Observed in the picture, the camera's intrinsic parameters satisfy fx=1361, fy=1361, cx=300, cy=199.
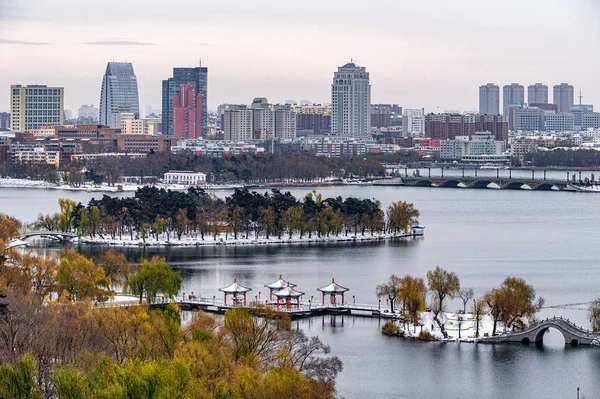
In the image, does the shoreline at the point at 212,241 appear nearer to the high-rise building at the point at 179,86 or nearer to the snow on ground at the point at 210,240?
the snow on ground at the point at 210,240

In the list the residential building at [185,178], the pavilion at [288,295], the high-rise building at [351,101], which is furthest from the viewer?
the high-rise building at [351,101]

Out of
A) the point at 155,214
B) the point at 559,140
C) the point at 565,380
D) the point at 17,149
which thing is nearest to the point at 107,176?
the point at 17,149

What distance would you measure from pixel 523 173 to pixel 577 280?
183ft

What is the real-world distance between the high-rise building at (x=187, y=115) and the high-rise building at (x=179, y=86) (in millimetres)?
2605

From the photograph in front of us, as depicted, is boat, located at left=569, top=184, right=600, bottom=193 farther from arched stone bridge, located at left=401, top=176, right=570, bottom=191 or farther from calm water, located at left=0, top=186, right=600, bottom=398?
calm water, located at left=0, top=186, right=600, bottom=398

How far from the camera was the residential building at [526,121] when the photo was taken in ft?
454

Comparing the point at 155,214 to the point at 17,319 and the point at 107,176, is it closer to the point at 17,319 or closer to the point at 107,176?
the point at 17,319

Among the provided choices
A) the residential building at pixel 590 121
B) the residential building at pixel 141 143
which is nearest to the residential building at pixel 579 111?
the residential building at pixel 590 121

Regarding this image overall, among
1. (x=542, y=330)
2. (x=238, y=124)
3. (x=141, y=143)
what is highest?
(x=238, y=124)

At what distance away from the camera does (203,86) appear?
377ft

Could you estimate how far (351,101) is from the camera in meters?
110

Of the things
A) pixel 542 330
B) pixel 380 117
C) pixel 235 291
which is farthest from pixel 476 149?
pixel 542 330

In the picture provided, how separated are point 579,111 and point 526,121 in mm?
15292

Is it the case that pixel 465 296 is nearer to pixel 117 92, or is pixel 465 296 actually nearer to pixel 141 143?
pixel 141 143
